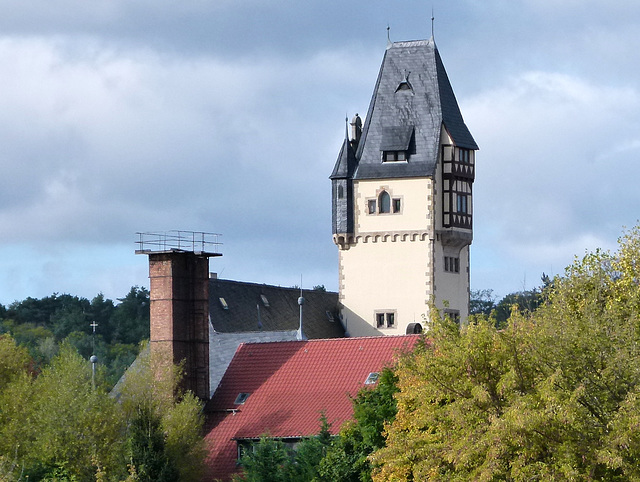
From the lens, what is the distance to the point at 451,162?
77812 millimetres

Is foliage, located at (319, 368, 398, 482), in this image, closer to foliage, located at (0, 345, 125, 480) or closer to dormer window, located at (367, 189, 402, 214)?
foliage, located at (0, 345, 125, 480)

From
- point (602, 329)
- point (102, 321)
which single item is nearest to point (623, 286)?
point (602, 329)

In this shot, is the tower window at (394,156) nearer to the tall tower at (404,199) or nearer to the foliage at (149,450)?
the tall tower at (404,199)

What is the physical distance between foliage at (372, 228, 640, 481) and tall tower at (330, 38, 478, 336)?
124ft

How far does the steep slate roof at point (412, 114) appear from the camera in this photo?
7750cm

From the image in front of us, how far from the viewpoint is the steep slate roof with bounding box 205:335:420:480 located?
176ft

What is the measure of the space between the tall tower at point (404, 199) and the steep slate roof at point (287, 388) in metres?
19.2

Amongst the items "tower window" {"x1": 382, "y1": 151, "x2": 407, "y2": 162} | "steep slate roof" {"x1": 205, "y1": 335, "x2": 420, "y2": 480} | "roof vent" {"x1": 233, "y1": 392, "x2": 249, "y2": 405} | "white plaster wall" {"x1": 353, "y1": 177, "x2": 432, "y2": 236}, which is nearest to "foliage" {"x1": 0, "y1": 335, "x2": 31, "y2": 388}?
"steep slate roof" {"x1": 205, "y1": 335, "x2": 420, "y2": 480}

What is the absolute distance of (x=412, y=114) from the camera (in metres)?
77.9

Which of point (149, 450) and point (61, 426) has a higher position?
point (61, 426)

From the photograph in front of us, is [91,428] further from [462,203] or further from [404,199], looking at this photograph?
[462,203]

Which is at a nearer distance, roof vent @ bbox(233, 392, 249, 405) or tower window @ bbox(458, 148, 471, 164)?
roof vent @ bbox(233, 392, 249, 405)

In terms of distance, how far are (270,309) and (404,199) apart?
9057mm

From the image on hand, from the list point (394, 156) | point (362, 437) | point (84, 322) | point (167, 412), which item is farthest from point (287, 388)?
point (84, 322)
